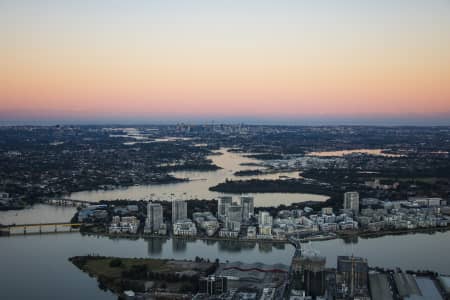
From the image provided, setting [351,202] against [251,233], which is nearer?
[251,233]

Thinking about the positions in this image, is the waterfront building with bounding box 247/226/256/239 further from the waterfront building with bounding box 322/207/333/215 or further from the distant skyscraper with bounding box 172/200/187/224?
the waterfront building with bounding box 322/207/333/215

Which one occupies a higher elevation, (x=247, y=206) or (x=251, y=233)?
(x=247, y=206)

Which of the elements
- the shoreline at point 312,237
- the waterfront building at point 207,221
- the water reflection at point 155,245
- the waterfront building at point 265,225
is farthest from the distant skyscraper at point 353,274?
the waterfront building at point 207,221

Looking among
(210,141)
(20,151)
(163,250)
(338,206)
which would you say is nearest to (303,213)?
(338,206)

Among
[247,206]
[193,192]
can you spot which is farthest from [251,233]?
[193,192]

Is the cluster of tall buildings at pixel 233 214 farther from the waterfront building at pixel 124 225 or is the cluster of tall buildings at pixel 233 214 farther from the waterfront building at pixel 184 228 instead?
the waterfront building at pixel 124 225

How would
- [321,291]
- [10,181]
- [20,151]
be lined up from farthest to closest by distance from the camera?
1. [20,151]
2. [10,181]
3. [321,291]

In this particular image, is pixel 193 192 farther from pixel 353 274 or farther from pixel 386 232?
pixel 353 274

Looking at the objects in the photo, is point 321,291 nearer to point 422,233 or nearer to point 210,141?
point 422,233

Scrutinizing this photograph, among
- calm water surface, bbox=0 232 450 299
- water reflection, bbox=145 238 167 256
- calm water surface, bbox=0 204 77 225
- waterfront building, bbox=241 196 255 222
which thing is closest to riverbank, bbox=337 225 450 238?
calm water surface, bbox=0 232 450 299
